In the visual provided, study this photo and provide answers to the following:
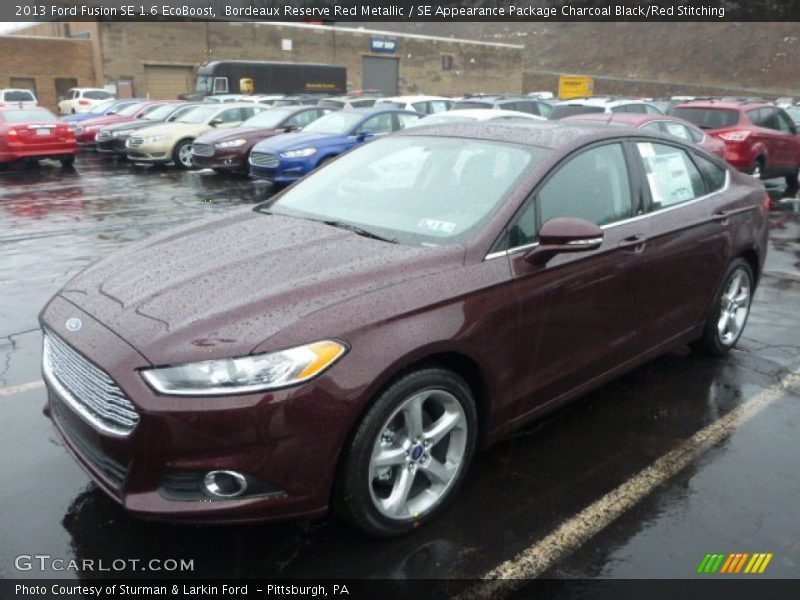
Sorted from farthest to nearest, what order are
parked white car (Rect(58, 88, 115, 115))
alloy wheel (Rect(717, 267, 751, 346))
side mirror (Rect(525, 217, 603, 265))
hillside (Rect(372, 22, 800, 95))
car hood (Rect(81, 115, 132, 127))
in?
hillside (Rect(372, 22, 800, 95)) < parked white car (Rect(58, 88, 115, 115)) < car hood (Rect(81, 115, 132, 127)) < alloy wheel (Rect(717, 267, 751, 346)) < side mirror (Rect(525, 217, 603, 265))

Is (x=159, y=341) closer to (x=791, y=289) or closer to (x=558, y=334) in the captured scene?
(x=558, y=334)

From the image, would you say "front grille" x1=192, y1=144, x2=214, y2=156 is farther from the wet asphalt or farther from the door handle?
Result: the door handle

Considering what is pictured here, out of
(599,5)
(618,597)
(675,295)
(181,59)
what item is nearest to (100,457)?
(618,597)

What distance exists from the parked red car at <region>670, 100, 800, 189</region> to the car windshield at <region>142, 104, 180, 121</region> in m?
13.7

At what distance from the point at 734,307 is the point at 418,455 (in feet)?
10.3

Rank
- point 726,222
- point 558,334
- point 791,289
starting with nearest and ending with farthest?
point 558,334 < point 726,222 < point 791,289

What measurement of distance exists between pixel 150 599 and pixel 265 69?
35238 millimetres

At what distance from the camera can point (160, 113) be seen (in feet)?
68.3

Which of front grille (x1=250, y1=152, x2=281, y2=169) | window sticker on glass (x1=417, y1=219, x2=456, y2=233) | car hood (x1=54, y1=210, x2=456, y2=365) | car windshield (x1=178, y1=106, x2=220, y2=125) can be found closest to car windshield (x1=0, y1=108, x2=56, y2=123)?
car windshield (x1=178, y1=106, x2=220, y2=125)

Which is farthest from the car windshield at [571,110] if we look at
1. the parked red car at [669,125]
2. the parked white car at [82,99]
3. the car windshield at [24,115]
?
the parked white car at [82,99]

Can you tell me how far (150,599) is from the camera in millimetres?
2660

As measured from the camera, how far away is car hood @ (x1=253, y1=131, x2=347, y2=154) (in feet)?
42.8

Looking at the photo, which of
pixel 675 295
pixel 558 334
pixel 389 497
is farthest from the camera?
pixel 675 295

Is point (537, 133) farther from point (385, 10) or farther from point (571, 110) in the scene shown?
point (385, 10)
